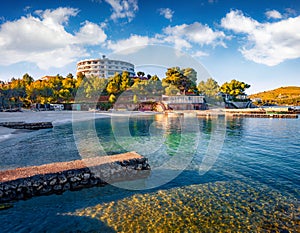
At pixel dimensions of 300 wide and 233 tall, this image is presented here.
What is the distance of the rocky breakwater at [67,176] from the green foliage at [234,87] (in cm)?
8884

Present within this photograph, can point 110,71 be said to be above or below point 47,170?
above

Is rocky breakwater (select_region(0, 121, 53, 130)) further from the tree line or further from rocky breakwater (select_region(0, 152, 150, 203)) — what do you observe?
the tree line

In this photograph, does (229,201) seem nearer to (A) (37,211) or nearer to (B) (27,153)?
(A) (37,211)

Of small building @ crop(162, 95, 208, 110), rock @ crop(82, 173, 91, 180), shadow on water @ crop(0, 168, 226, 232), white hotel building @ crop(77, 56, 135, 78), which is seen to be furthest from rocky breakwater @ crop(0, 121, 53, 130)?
white hotel building @ crop(77, 56, 135, 78)

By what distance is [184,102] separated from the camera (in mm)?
71125

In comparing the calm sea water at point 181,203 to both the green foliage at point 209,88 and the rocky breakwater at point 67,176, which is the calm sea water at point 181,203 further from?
the green foliage at point 209,88

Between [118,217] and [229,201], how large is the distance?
14.6ft

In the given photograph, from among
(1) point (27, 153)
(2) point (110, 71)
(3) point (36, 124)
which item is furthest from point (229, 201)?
(2) point (110, 71)

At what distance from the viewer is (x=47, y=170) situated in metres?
9.28

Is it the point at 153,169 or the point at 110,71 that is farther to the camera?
the point at 110,71

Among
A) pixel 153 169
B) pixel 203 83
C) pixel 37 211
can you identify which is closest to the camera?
pixel 37 211

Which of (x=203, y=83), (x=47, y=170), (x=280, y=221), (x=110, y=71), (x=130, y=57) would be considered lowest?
(x=280, y=221)

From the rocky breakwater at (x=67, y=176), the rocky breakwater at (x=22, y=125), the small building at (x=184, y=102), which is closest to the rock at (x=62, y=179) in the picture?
the rocky breakwater at (x=67, y=176)

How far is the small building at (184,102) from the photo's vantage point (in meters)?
70.4
